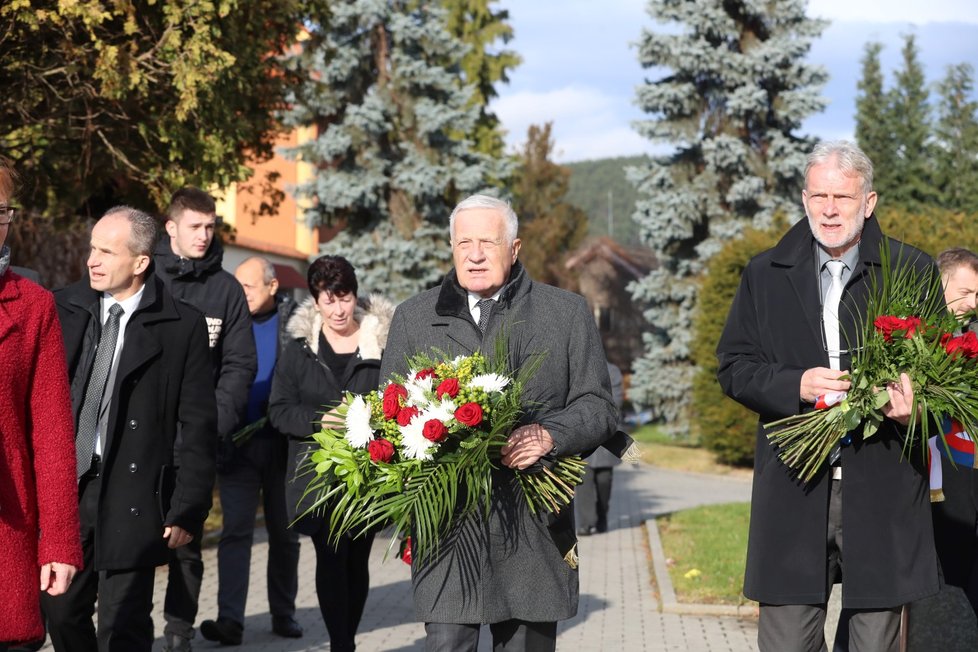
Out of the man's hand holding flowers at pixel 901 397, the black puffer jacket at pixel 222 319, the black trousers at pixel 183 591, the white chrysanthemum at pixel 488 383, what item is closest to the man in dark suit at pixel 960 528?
the man's hand holding flowers at pixel 901 397

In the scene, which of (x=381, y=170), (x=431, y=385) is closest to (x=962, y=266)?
(x=431, y=385)

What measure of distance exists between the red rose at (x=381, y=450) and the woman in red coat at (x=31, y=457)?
0.98m

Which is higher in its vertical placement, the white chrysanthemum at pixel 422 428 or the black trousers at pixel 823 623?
the white chrysanthemum at pixel 422 428

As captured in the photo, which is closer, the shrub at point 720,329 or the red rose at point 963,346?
the red rose at point 963,346

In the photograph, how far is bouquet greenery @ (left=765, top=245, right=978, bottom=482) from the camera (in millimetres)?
4395

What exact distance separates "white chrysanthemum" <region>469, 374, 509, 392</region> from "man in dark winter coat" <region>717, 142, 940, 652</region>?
3.30 ft

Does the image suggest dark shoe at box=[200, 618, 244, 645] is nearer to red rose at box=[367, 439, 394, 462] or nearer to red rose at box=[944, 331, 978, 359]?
red rose at box=[367, 439, 394, 462]

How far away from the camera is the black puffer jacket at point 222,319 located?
23.0 ft

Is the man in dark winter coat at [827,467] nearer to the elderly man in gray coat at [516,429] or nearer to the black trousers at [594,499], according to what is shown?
the elderly man in gray coat at [516,429]

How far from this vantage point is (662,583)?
10.0 m

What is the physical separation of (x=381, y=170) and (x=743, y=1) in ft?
28.8

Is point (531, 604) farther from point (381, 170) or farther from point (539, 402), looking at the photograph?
point (381, 170)

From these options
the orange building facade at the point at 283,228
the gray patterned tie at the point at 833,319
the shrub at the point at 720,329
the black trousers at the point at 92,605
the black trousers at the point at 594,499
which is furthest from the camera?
the orange building facade at the point at 283,228

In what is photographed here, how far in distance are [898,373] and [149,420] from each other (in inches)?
115
